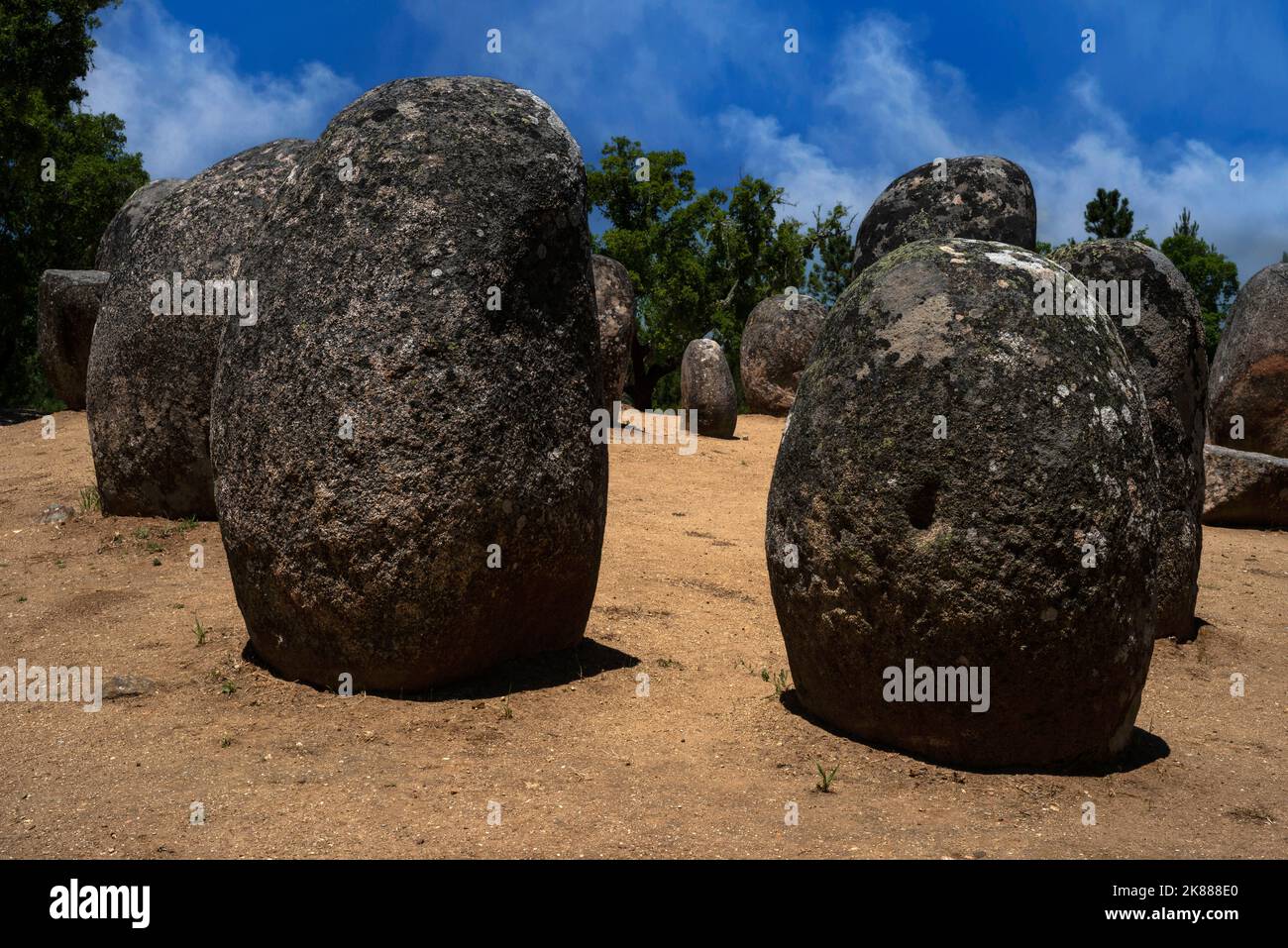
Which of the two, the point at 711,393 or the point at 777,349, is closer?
the point at 711,393

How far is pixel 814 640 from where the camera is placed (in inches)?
197

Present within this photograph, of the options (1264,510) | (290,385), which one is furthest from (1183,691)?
(1264,510)

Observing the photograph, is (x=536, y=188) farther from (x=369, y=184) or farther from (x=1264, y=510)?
(x=1264, y=510)

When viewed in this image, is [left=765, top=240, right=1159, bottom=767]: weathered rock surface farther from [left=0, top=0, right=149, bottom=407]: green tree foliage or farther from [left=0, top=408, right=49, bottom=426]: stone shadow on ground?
[left=0, top=408, right=49, bottom=426]: stone shadow on ground

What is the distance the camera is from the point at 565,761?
4.89m

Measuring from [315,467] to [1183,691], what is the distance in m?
5.15

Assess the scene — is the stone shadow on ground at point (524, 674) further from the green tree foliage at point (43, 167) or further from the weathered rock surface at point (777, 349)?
the weathered rock surface at point (777, 349)

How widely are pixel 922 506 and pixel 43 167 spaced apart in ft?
66.9

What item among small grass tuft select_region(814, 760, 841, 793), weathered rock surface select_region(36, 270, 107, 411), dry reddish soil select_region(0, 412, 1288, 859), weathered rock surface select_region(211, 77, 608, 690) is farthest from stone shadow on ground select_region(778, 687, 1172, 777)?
weathered rock surface select_region(36, 270, 107, 411)

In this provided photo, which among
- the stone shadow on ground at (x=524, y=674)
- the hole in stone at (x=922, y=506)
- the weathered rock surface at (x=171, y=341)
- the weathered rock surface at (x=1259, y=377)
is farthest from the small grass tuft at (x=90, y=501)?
the weathered rock surface at (x=1259, y=377)

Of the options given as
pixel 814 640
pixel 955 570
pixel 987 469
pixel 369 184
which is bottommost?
pixel 814 640

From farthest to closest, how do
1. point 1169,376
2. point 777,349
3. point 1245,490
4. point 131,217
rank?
point 777,349 < point 1245,490 < point 131,217 < point 1169,376

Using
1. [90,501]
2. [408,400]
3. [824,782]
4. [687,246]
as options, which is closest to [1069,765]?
[824,782]

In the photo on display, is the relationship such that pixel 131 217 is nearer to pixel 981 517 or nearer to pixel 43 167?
pixel 981 517
